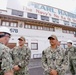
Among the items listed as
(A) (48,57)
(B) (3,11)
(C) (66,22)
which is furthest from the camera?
(C) (66,22)

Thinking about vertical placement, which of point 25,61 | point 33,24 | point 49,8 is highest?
point 49,8

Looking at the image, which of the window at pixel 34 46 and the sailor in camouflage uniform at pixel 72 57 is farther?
the window at pixel 34 46

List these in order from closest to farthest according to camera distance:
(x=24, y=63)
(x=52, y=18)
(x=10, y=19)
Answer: (x=24, y=63), (x=10, y=19), (x=52, y=18)

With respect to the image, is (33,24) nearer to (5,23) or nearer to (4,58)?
(5,23)

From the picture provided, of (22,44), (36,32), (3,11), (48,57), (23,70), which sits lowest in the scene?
(23,70)

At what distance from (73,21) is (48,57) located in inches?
1344

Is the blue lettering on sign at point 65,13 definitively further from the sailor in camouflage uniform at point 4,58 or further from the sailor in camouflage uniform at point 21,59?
the sailor in camouflage uniform at point 4,58

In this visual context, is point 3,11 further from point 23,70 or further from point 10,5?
point 23,70

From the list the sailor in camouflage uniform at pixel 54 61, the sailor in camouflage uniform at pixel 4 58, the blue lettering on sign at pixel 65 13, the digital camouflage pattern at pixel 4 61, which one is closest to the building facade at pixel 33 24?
the blue lettering on sign at pixel 65 13

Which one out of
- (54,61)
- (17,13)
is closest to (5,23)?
(17,13)

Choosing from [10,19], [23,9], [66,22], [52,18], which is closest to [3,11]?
[10,19]

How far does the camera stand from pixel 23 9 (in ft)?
82.0

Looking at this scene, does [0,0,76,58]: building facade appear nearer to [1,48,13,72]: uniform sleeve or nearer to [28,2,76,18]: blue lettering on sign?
[28,2,76,18]: blue lettering on sign

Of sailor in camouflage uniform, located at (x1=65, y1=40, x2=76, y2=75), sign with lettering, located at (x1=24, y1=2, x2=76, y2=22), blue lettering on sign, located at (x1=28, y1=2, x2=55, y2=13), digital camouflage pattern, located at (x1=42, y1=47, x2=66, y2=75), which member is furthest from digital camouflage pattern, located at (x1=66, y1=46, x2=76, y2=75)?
blue lettering on sign, located at (x1=28, y1=2, x2=55, y2=13)
